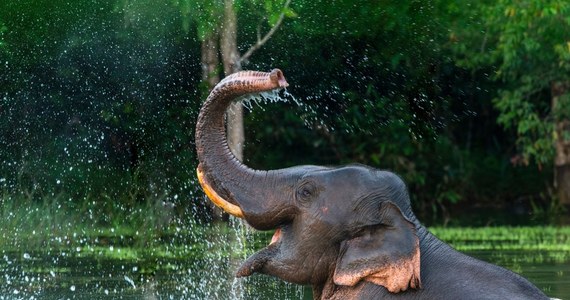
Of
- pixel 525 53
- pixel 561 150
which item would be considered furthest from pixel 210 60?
pixel 561 150

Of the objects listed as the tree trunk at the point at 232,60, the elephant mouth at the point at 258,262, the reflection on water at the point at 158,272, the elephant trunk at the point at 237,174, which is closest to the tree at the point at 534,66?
the tree trunk at the point at 232,60

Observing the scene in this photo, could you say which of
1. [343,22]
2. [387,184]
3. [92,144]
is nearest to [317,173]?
[387,184]

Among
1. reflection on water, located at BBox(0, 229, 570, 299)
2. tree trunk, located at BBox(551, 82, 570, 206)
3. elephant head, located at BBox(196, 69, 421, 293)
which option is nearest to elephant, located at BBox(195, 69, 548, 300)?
elephant head, located at BBox(196, 69, 421, 293)

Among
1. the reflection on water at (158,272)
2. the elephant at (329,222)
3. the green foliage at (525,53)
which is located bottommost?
the green foliage at (525,53)

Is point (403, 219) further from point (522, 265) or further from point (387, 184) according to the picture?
point (522, 265)

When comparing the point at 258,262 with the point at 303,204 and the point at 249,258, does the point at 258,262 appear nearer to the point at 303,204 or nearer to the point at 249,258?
the point at 249,258

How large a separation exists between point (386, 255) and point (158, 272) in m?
6.51

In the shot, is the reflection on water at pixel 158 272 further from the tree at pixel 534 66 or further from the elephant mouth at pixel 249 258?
the tree at pixel 534 66

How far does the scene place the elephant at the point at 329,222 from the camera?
5980mm

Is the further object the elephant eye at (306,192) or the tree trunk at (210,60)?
the tree trunk at (210,60)

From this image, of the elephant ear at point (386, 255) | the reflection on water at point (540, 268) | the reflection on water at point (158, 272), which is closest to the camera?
the elephant ear at point (386, 255)

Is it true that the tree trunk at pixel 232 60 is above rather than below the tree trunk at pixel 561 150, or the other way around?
above

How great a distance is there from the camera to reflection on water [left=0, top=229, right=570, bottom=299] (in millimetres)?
10422

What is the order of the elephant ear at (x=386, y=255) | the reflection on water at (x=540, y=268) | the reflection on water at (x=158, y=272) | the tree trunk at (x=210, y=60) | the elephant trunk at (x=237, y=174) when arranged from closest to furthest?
the elephant ear at (x=386, y=255), the elephant trunk at (x=237, y=174), the reflection on water at (x=540, y=268), the reflection on water at (x=158, y=272), the tree trunk at (x=210, y=60)
